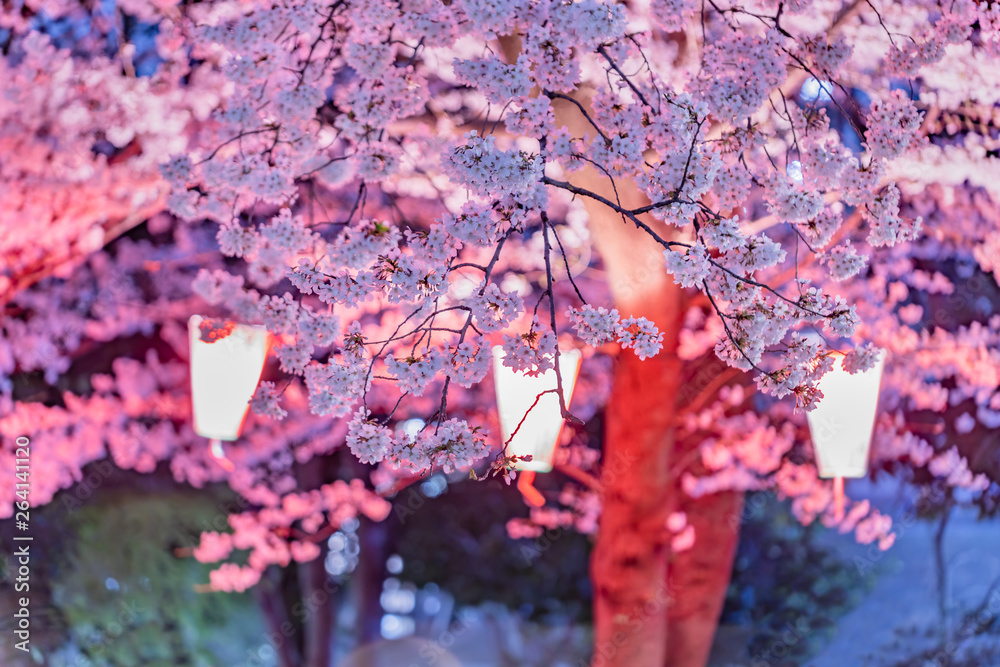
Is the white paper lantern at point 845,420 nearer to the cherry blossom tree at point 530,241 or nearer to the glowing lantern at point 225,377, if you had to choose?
the cherry blossom tree at point 530,241

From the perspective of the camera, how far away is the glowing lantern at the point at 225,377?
7.91 ft

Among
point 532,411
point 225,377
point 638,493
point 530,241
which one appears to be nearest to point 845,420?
point 638,493

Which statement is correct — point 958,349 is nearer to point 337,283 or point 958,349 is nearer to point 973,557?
point 973,557

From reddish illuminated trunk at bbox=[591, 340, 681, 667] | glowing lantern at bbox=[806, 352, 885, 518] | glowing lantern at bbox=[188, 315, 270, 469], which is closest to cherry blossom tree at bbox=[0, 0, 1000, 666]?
reddish illuminated trunk at bbox=[591, 340, 681, 667]

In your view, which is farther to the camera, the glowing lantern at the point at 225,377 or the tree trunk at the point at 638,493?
the tree trunk at the point at 638,493

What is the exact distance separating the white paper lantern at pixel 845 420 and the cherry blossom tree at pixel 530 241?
186 mm

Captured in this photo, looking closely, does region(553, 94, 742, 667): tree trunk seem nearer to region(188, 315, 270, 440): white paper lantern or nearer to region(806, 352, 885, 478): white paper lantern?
region(806, 352, 885, 478): white paper lantern

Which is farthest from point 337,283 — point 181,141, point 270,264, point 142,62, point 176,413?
point 176,413

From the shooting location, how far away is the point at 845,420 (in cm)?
241

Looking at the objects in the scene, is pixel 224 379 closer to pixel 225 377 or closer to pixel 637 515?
pixel 225 377

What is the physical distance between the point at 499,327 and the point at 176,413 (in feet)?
16.6

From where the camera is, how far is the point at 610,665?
2867 mm

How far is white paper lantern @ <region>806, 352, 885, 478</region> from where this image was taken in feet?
7.79

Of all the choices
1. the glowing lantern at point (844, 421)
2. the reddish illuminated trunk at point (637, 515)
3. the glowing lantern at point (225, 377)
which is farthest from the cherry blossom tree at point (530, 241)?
the glowing lantern at point (225, 377)
